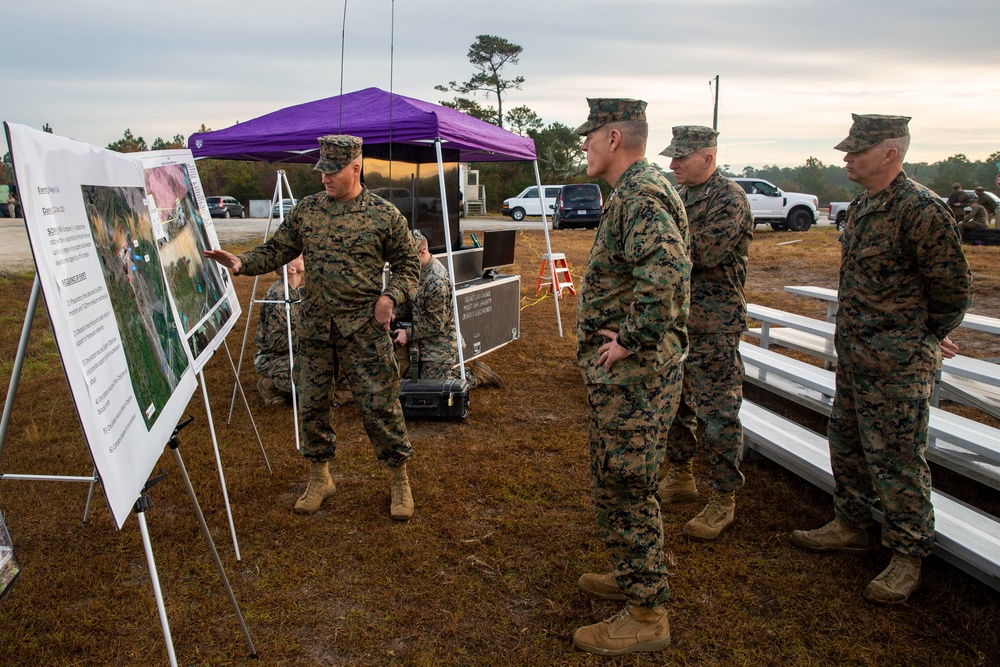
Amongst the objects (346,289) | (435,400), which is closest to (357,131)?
(435,400)

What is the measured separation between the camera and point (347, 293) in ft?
10.8

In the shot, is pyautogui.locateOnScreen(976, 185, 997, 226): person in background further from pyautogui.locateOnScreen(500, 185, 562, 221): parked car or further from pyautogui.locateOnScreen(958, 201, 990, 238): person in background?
pyautogui.locateOnScreen(500, 185, 562, 221): parked car

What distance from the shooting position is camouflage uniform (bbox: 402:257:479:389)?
218 inches

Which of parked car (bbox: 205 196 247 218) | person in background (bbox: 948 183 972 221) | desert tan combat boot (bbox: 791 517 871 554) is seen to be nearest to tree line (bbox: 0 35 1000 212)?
parked car (bbox: 205 196 247 218)

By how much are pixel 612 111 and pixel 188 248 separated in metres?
1.97

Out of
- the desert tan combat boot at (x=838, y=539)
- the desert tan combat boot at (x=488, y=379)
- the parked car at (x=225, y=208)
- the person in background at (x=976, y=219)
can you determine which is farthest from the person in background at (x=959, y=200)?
the parked car at (x=225, y=208)

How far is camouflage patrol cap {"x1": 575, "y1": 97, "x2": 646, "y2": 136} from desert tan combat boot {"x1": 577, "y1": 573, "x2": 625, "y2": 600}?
1.87 m

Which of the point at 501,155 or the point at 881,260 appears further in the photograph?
the point at 501,155

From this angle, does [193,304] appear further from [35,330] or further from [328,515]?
[35,330]

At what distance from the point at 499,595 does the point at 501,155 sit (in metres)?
5.78

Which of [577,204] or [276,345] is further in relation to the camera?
[577,204]

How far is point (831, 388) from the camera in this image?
3.98 m

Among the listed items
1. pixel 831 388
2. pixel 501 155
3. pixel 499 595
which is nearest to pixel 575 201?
pixel 501 155

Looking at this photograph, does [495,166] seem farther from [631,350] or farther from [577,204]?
[631,350]
